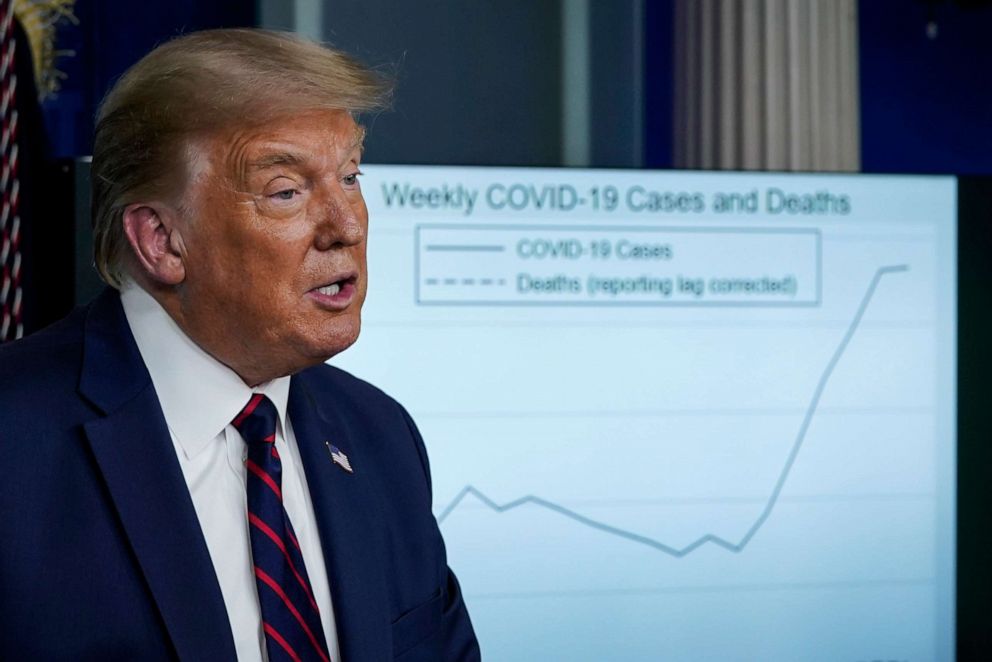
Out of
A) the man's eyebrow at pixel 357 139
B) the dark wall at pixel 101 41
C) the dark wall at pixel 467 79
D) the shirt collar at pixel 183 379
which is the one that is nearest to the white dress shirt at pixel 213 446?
the shirt collar at pixel 183 379

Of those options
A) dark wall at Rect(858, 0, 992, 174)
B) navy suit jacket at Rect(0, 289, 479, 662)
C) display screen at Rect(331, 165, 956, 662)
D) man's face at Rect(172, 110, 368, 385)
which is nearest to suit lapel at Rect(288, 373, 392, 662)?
navy suit jacket at Rect(0, 289, 479, 662)

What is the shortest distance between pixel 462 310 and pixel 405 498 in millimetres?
951

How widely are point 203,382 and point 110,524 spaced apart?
0.17 metres

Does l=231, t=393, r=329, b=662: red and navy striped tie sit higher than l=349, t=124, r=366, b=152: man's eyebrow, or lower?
lower

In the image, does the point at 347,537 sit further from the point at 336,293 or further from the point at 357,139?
the point at 357,139

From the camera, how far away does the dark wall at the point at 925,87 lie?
334 cm

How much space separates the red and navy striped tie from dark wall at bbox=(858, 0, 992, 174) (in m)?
2.44

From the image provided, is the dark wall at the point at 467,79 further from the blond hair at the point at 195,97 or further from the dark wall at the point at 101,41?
the blond hair at the point at 195,97

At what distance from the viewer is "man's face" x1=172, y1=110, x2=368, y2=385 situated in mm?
1206

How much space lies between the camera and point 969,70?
3424 millimetres

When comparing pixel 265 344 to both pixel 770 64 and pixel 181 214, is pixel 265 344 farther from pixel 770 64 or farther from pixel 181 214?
pixel 770 64

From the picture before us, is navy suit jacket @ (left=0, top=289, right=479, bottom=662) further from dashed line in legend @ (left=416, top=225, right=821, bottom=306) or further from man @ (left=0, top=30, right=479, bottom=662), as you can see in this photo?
dashed line in legend @ (left=416, top=225, right=821, bottom=306)

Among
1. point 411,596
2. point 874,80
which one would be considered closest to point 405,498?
point 411,596

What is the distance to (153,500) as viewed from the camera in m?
1.16
